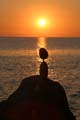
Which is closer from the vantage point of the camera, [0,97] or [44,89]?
[44,89]

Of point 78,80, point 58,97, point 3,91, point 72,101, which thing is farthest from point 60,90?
point 78,80

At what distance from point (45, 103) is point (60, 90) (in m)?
0.44

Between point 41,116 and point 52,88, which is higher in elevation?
point 52,88

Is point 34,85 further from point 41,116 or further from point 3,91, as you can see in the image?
point 3,91

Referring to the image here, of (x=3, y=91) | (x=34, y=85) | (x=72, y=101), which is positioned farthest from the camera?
(x=3, y=91)

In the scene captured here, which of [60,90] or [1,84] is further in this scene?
[1,84]

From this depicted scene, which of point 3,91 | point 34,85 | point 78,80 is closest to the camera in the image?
point 34,85

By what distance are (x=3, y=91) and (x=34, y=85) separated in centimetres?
2274

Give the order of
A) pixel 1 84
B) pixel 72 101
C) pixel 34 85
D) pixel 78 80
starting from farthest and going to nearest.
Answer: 1. pixel 78 80
2. pixel 1 84
3. pixel 72 101
4. pixel 34 85

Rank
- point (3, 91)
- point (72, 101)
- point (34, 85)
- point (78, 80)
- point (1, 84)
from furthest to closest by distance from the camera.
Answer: point (78, 80) < point (1, 84) < point (3, 91) < point (72, 101) < point (34, 85)

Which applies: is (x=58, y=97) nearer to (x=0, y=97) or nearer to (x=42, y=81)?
(x=42, y=81)

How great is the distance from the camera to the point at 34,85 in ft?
31.6

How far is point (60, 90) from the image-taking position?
976cm

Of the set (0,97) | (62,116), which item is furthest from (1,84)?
(62,116)
